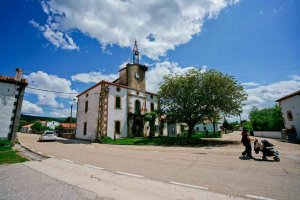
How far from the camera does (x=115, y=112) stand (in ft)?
92.5

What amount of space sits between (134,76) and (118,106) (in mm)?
6461

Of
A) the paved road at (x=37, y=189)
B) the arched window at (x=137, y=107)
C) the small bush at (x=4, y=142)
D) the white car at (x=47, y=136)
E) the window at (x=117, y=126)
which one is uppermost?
the arched window at (x=137, y=107)

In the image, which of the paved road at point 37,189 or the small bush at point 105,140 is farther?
the small bush at point 105,140

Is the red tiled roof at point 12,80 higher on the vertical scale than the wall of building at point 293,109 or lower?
higher

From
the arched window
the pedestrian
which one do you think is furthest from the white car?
the pedestrian

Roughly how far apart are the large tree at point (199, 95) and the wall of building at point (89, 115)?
33.0 ft

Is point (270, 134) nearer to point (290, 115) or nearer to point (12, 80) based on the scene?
point (290, 115)

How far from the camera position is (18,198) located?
14.9 ft

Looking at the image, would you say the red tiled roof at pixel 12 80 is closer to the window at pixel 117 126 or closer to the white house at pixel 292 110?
the window at pixel 117 126

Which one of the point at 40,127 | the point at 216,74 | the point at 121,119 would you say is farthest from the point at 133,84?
the point at 40,127

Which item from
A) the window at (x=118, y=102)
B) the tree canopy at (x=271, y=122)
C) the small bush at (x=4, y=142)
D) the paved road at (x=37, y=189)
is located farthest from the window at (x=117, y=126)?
the tree canopy at (x=271, y=122)

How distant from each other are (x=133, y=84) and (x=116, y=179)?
26191mm

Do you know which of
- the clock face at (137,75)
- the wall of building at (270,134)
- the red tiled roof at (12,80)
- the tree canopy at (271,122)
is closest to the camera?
the red tiled roof at (12,80)

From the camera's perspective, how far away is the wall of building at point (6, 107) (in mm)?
17141
